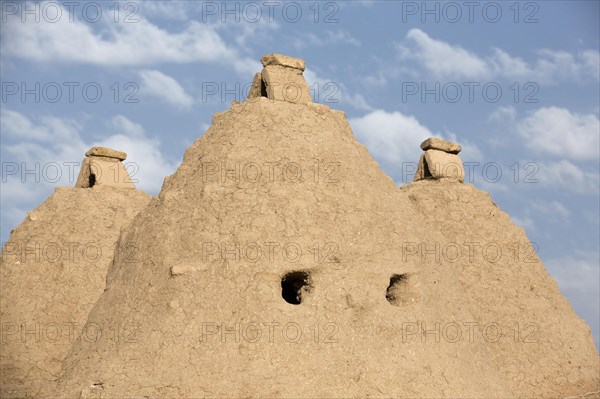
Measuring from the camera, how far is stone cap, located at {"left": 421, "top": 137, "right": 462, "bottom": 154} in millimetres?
14680

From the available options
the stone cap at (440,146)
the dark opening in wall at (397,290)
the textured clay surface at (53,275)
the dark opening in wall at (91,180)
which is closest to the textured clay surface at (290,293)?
the dark opening in wall at (397,290)

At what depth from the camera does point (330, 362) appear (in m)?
9.43

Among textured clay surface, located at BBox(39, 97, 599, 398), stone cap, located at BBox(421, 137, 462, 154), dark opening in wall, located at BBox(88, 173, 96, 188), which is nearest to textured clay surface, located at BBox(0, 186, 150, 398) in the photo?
dark opening in wall, located at BBox(88, 173, 96, 188)

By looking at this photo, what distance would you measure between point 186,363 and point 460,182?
7.01m

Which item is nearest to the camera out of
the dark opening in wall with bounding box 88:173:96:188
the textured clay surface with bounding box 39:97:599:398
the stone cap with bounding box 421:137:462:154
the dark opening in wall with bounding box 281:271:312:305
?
the textured clay surface with bounding box 39:97:599:398

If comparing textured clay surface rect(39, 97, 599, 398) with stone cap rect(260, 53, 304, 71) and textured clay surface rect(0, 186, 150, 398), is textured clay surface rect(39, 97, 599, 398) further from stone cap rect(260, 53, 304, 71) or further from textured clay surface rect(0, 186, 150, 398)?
textured clay surface rect(0, 186, 150, 398)

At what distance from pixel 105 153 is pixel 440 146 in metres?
6.30

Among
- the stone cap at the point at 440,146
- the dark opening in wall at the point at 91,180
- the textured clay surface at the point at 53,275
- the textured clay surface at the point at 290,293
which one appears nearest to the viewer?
the textured clay surface at the point at 290,293

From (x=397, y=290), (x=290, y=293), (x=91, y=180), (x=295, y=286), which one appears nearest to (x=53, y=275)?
(x=91, y=180)

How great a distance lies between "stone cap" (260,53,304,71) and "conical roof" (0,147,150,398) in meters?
3.50

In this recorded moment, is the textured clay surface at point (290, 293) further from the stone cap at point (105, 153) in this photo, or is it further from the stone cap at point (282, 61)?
the stone cap at point (105, 153)

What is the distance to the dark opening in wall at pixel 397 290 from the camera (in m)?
10.6

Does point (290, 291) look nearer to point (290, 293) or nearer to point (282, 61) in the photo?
point (290, 293)

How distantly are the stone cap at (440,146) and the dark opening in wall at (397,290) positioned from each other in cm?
463
